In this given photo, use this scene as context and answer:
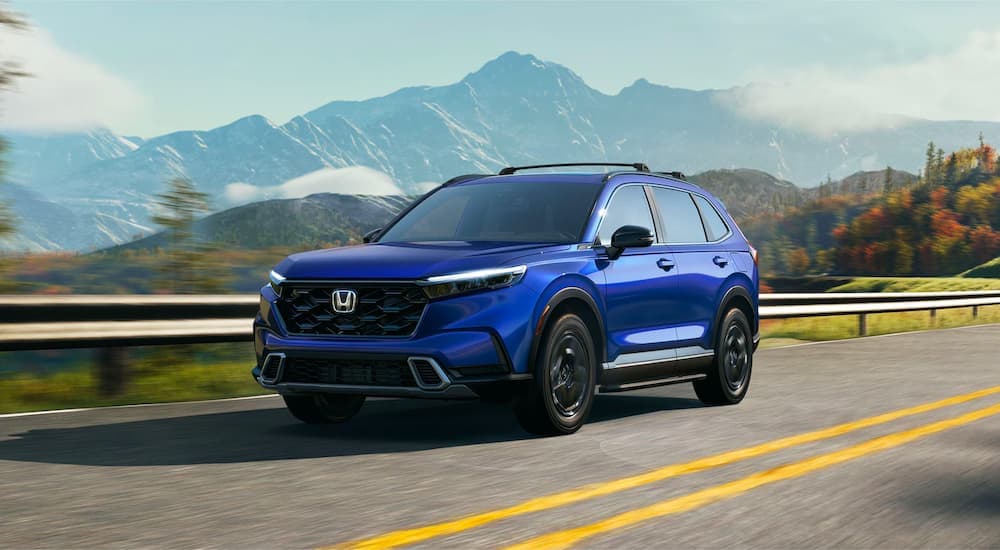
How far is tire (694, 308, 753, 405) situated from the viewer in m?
10.3

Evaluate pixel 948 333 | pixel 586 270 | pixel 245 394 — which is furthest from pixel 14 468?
pixel 948 333

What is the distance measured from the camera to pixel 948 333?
23.2m

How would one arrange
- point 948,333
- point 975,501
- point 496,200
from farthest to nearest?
1. point 948,333
2. point 496,200
3. point 975,501

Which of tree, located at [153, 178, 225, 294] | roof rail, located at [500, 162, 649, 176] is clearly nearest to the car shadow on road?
roof rail, located at [500, 162, 649, 176]

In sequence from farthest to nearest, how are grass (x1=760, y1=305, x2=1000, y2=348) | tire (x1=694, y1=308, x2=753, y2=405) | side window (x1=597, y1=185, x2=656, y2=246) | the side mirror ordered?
grass (x1=760, y1=305, x2=1000, y2=348), tire (x1=694, y1=308, x2=753, y2=405), side window (x1=597, y1=185, x2=656, y2=246), the side mirror

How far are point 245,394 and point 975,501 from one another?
673 centimetres

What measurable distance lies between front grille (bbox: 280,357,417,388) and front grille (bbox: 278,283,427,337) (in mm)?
177

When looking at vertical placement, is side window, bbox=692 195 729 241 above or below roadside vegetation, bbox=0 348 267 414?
above

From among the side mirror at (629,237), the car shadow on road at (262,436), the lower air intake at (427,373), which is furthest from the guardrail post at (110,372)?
the side mirror at (629,237)

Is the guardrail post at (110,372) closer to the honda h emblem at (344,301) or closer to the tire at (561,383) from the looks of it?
the honda h emblem at (344,301)

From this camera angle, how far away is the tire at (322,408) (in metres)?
8.73

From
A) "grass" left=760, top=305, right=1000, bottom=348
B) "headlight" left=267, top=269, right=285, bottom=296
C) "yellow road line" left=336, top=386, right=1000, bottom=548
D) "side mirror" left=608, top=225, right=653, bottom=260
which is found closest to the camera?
"yellow road line" left=336, top=386, right=1000, bottom=548

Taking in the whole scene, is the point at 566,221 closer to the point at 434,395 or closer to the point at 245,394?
the point at 434,395

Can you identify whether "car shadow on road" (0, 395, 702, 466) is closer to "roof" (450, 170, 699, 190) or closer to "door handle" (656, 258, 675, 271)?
"door handle" (656, 258, 675, 271)
